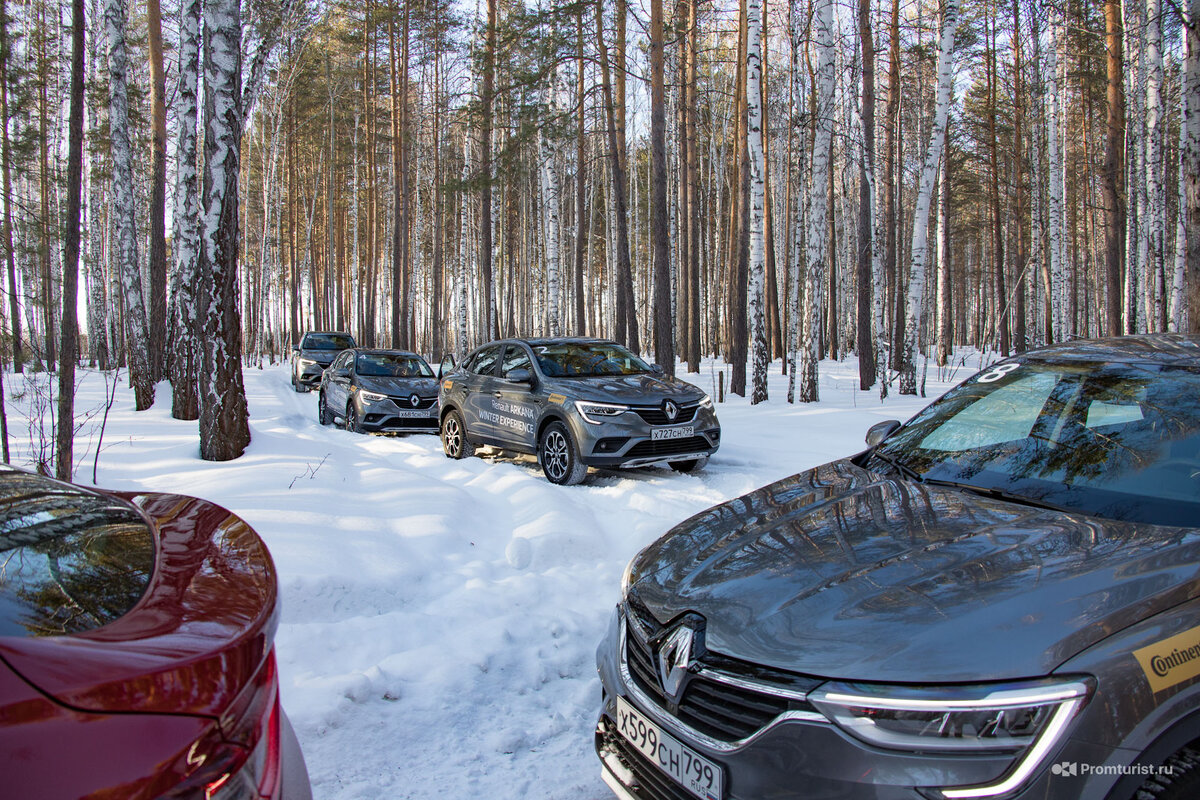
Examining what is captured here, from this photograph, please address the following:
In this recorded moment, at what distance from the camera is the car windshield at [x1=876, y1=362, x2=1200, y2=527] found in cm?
237

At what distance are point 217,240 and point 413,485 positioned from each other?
3341 mm

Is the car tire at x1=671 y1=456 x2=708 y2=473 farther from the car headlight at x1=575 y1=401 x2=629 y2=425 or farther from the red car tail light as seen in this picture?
the red car tail light

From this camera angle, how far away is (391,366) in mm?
12914

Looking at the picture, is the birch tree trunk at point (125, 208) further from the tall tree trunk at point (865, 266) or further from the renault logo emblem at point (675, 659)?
the tall tree trunk at point (865, 266)

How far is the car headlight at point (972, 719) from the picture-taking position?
1.50 metres

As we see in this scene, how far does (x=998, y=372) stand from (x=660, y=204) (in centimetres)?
1213

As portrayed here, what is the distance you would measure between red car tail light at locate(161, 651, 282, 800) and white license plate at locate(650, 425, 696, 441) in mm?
6072

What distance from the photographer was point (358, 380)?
12.1m

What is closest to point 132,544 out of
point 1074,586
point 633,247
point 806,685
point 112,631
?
point 112,631

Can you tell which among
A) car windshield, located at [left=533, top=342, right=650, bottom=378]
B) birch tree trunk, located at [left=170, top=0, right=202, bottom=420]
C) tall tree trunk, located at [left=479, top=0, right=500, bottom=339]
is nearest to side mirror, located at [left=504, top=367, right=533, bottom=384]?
car windshield, located at [left=533, top=342, right=650, bottom=378]

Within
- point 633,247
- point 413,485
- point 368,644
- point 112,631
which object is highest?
point 633,247

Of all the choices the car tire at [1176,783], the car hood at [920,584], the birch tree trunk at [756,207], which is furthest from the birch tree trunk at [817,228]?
the car tire at [1176,783]

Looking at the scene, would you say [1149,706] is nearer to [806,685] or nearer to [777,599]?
[806,685]

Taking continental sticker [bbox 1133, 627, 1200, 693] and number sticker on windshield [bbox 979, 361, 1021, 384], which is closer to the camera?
continental sticker [bbox 1133, 627, 1200, 693]
